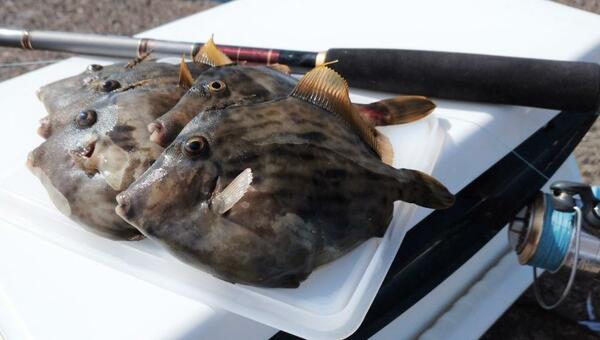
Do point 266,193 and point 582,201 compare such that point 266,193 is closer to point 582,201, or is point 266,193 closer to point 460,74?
point 460,74

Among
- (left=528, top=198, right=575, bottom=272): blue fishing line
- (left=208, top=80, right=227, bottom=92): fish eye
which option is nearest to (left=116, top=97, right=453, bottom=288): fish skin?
(left=208, top=80, right=227, bottom=92): fish eye

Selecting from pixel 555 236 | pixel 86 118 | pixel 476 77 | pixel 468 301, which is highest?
pixel 476 77

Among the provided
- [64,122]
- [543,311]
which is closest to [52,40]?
[64,122]

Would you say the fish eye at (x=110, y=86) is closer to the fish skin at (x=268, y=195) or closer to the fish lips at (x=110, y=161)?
the fish lips at (x=110, y=161)

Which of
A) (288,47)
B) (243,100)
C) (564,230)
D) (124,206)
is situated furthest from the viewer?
(288,47)

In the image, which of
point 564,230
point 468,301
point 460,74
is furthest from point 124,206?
point 468,301
